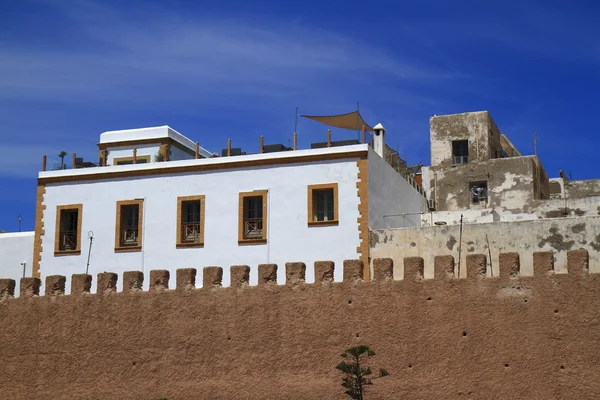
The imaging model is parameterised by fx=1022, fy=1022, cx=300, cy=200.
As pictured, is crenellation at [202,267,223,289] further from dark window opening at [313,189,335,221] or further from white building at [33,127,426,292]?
dark window opening at [313,189,335,221]

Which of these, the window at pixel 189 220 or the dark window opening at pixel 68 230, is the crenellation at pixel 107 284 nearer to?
the window at pixel 189 220

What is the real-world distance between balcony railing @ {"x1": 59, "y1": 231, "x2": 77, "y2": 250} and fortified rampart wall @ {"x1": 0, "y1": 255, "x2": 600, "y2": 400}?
17.4 ft

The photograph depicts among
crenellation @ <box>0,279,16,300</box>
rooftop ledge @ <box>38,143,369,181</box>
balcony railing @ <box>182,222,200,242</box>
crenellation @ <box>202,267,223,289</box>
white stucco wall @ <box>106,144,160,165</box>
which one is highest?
white stucco wall @ <box>106,144,160,165</box>

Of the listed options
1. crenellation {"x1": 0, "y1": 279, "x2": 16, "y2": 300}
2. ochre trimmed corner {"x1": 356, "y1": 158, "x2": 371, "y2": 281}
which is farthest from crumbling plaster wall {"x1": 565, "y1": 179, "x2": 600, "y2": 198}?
crenellation {"x1": 0, "y1": 279, "x2": 16, "y2": 300}

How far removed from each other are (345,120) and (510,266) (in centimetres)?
1183

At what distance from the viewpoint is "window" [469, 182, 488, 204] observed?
33000 millimetres

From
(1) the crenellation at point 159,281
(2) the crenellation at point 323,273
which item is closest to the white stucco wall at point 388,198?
(2) the crenellation at point 323,273

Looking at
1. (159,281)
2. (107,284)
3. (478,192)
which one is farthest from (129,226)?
(478,192)

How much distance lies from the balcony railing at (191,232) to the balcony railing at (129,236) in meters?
1.57

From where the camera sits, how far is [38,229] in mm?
30391

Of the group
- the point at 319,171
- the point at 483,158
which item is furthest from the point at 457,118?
the point at 319,171

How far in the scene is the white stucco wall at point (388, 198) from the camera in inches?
1091

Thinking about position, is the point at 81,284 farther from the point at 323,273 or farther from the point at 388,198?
the point at 388,198

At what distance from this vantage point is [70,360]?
23.6 metres
